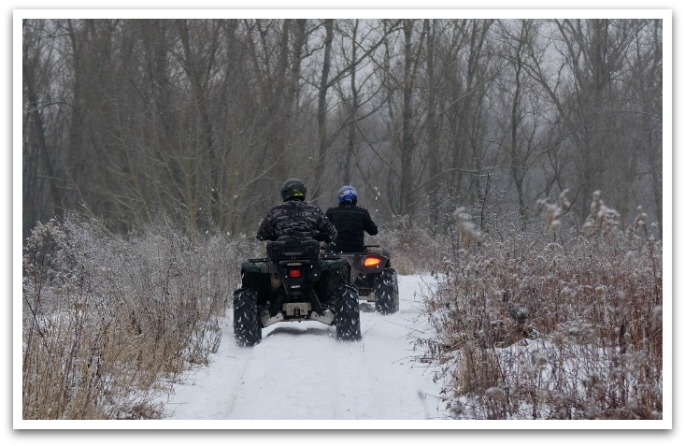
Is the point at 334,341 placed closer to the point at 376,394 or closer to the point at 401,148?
the point at 376,394

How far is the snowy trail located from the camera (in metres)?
5.75

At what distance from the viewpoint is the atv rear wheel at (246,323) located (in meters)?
8.34

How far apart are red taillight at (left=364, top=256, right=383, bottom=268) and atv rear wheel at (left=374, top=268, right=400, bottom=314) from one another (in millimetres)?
363

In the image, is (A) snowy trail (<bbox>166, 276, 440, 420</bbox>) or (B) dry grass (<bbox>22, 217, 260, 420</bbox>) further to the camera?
(A) snowy trail (<bbox>166, 276, 440, 420</bbox>)

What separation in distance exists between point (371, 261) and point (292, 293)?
7.58ft

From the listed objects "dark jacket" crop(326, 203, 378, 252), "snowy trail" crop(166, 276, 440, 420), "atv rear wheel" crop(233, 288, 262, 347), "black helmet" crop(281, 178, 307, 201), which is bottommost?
"snowy trail" crop(166, 276, 440, 420)

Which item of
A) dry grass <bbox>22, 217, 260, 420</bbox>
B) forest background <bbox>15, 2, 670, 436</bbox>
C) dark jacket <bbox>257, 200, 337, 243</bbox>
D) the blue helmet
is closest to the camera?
dry grass <bbox>22, 217, 260, 420</bbox>

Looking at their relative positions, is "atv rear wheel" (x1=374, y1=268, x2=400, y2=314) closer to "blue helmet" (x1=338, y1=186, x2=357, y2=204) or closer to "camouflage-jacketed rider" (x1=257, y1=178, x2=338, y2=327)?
"blue helmet" (x1=338, y1=186, x2=357, y2=204)

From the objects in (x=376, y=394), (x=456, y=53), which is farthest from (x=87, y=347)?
(x=456, y=53)

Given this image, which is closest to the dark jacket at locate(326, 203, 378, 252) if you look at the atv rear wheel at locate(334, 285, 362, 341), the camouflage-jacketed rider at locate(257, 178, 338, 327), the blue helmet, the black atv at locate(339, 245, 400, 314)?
the blue helmet

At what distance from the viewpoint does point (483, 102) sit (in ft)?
88.8

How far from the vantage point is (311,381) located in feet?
21.9

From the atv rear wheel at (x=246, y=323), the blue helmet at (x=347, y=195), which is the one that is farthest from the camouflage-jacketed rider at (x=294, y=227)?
the blue helmet at (x=347, y=195)

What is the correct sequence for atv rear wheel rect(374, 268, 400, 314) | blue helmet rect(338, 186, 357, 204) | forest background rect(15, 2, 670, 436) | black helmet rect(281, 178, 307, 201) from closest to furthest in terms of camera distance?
black helmet rect(281, 178, 307, 201)
atv rear wheel rect(374, 268, 400, 314)
blue helmet rect(338, 186, 357, 204)
forest background rect(15, 2, 670, 436)
